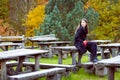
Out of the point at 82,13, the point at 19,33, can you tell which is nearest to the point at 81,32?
the point at 82,13

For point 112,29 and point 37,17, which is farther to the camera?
point 37,17

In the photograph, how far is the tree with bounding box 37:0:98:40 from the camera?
665 inches

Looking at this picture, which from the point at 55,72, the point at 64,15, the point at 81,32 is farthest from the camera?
the point at 64,15

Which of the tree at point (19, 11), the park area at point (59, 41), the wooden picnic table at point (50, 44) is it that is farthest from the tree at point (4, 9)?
the wooden picnic table at point (50, 44)

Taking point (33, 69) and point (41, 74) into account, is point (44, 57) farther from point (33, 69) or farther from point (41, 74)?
point (41, 74)

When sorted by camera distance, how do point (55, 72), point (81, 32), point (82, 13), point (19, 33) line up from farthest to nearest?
point (19, 33)
point (82, 13)
point (81, 32)
point (55, 72)

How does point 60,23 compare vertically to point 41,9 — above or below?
below

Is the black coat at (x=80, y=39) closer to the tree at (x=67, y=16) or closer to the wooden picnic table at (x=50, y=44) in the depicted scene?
the wooden picnic table at (x=50, y=44)

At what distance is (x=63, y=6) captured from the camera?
739 inches

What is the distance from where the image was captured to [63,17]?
18688 millimetres

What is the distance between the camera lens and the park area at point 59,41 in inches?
299

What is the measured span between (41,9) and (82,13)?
10233mm

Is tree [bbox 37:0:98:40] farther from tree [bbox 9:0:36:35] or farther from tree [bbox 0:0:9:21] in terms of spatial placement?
tree [bbox 0:0:9:21]

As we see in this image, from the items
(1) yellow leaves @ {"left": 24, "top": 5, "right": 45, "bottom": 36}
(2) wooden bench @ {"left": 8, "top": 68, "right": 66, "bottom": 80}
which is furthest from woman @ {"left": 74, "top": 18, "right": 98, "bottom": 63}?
(1) yellow leaves @ {"left": 24, "top": 5, "right": 45, "bottom": 36}
